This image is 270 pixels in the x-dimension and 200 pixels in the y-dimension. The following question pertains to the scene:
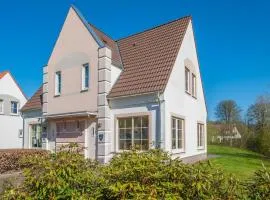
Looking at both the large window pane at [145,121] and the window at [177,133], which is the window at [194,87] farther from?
the large window pane at [145,121]

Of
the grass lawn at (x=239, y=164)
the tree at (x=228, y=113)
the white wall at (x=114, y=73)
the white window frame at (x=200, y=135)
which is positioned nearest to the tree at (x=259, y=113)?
the tree at (x=228, y=113)

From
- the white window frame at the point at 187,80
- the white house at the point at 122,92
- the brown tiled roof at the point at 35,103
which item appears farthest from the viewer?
the brown tiled roof at the point at 35,103

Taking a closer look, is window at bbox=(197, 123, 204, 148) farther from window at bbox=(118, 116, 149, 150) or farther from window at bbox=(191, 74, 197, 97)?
window at bbox=(118, 116, 149, 150)

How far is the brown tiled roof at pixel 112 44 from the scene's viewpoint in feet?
58.9

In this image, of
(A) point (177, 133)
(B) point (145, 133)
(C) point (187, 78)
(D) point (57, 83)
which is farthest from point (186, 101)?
(D) point (57, 83)

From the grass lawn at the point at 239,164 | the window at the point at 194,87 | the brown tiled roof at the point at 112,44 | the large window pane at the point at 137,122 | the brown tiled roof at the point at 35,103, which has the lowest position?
the grass lawn at the point at 239,164

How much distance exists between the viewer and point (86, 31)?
17.7 meters

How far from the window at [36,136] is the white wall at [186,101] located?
1098 centimetres

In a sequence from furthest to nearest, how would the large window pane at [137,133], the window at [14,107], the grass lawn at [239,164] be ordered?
the window at [14,107] → the large window pane at [137,133] → the grass lawn at [239,164]

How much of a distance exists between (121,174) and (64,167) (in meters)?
1.14

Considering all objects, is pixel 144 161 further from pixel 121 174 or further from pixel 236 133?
pixel 236 133

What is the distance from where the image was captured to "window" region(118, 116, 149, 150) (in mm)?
14992

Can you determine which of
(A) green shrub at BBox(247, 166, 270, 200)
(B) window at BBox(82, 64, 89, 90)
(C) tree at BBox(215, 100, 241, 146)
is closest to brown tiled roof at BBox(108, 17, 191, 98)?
(B) window at BBox(82, 64, 89, 90)

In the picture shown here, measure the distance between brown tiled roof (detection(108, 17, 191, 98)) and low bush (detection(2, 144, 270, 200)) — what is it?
9.39 m
